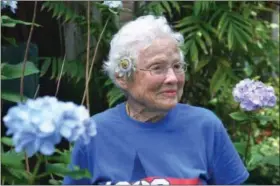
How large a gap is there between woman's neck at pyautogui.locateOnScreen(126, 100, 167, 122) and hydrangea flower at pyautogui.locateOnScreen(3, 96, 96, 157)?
1.04 m

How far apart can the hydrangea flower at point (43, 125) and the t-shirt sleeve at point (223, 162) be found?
3.69ft

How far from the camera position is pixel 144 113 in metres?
2.30

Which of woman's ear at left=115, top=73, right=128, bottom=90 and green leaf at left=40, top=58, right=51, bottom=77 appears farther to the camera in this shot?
green leaf at left=40, top=58, right=51, bottom=77

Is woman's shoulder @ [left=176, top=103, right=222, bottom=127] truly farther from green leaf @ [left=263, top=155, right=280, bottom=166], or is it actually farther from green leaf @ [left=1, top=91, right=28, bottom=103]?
green leaf @ [left=263, top=155, right=280, bottom=166]

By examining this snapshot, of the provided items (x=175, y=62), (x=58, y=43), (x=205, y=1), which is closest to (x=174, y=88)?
(x=175, y=62)

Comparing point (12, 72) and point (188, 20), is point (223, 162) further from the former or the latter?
point (188, 20)

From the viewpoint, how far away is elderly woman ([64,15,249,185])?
7.18 ft

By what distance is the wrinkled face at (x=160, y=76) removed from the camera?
7.22ft

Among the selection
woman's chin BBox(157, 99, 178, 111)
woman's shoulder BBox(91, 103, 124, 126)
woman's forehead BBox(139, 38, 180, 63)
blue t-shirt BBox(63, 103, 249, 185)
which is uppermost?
woman's forehead BBox(139, 38, 180, 63)

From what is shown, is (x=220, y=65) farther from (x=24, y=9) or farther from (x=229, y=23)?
(x=24, y=9)

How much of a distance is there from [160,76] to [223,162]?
1.33 ft

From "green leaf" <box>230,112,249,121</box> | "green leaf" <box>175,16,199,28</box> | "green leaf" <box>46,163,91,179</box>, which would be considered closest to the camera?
"green leaf" <box>46,163,91,179</box>

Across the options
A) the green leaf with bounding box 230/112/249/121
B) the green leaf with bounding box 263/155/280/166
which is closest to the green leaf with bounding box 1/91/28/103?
the green leaf with bounding box 230/112/249/121

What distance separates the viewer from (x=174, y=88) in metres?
2.21
